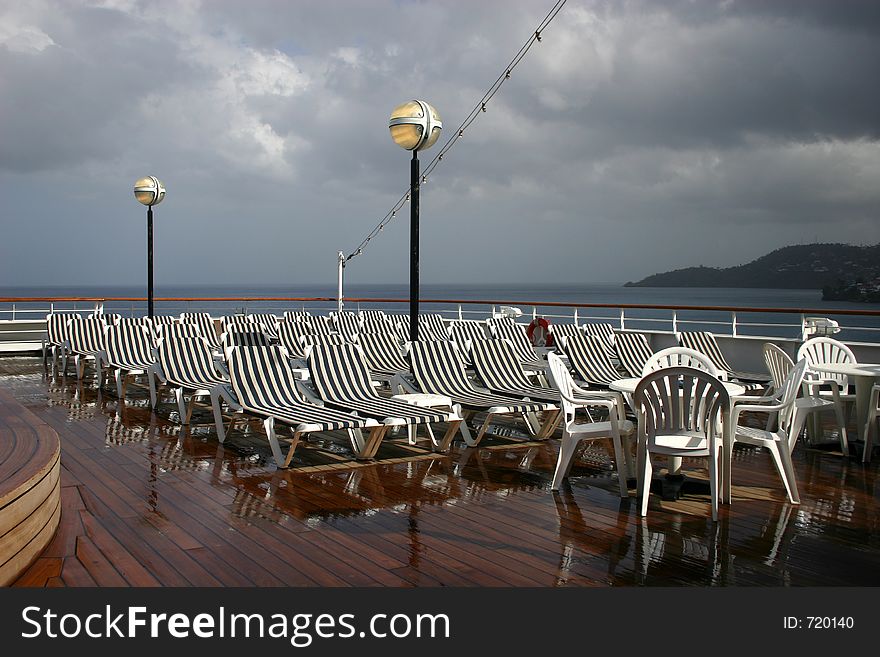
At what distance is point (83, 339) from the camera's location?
9281mm

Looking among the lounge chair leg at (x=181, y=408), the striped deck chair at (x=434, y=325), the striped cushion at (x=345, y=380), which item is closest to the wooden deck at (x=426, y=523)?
the striped cushion at (x=345, y=380)

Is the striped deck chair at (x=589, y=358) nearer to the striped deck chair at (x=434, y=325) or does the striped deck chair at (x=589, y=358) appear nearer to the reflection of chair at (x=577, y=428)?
the striped deck chair at (x=434, y=325)

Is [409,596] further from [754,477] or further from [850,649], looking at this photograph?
[754,477]

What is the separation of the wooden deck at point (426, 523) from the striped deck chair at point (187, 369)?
0.76 metres

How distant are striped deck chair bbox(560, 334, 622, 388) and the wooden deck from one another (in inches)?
57.7

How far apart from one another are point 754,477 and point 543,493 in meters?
1.29

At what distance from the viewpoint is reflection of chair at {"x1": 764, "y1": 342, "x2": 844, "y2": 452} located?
4824 millimetres

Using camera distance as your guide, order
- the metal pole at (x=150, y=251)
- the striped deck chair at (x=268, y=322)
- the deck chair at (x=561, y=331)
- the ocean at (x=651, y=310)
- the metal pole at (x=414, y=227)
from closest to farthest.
A: the metal pole at (x=414, y=227) → the deck chair at (x=561, y=331) → the metal pole at (x=150, y=251) → the striped deck chair at (x=268, y=322) → the ocean at (x=651, y=310)

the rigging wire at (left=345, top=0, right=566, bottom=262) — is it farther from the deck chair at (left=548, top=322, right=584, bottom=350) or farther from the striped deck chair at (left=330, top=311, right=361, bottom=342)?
the deck chair at (left=548, top=322, right=584, bottom=350)

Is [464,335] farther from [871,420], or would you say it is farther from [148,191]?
[148,191]

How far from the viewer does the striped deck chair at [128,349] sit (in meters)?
7.66

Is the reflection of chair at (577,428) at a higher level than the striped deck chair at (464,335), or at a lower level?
lower

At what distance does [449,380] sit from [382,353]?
1.82 meters

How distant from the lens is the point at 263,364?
5543 millimetres
